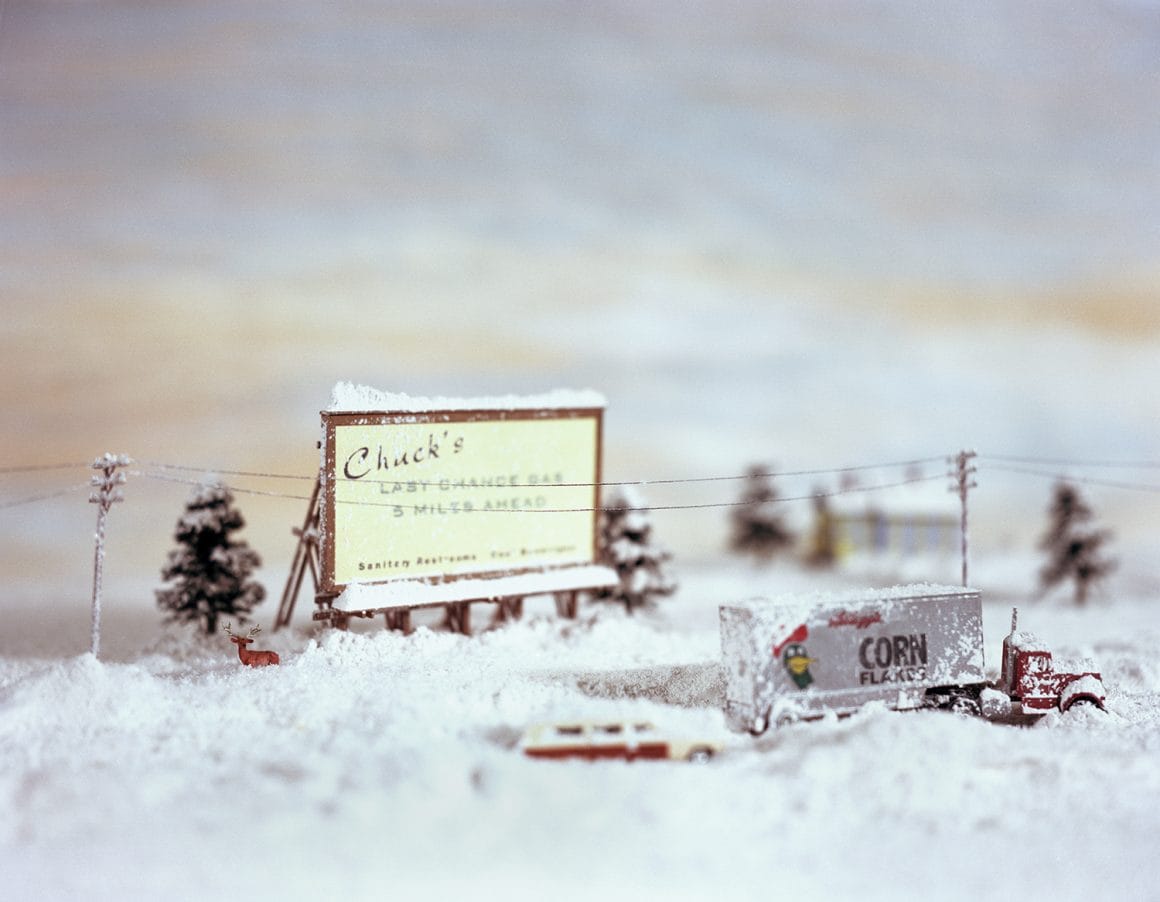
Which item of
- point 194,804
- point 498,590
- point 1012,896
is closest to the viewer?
point 1012,896

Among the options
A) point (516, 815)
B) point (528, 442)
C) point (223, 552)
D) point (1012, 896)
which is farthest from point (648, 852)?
point (223, 552)

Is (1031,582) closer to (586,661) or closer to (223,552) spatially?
(586,661)

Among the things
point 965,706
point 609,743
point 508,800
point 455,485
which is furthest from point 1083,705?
point 455,485

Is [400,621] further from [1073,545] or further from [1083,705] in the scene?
[1073,545]

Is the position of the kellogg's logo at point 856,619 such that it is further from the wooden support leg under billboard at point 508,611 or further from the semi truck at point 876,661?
the wooden support leg under billboard at point 508,611

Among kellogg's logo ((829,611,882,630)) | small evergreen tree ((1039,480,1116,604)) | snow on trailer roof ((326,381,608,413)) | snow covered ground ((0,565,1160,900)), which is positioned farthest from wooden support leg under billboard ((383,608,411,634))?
small evergreen tree ((1039,480,1116,604))

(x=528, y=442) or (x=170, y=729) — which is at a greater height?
(x=528, y=442)

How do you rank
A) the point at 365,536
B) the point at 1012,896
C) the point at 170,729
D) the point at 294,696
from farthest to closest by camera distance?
1. the point at 365,536
2. the point at 294,696
3. the point at 170,729
4. the point at 1012,896
